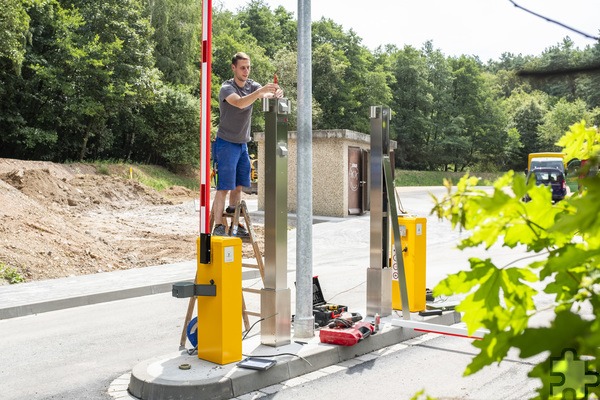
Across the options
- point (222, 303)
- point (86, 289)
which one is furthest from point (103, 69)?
point (222, 303)

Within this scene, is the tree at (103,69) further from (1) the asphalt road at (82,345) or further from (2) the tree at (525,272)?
(2) the tree at (525,272)

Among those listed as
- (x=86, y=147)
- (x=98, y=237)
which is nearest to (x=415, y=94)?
(x=86, y=147)

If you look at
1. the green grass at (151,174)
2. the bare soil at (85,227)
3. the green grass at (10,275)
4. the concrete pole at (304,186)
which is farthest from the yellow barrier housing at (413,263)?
the green grass at (151,174)

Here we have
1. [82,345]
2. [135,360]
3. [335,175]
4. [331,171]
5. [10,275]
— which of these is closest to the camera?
[135,360]

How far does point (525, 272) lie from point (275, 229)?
199 inches

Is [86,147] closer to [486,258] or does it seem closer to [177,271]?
[177,271]

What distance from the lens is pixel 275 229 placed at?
6.13 m

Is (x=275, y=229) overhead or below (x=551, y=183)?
below

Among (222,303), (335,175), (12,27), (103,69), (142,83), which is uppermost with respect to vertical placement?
(12,27)

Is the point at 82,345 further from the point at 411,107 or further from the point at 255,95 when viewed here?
the point at 411,107

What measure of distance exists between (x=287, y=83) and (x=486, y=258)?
55330 millimetres

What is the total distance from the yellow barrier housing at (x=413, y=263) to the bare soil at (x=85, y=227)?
7.37 m

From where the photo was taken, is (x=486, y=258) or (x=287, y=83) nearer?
(x=486, y=258)

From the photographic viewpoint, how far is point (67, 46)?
37250mm
